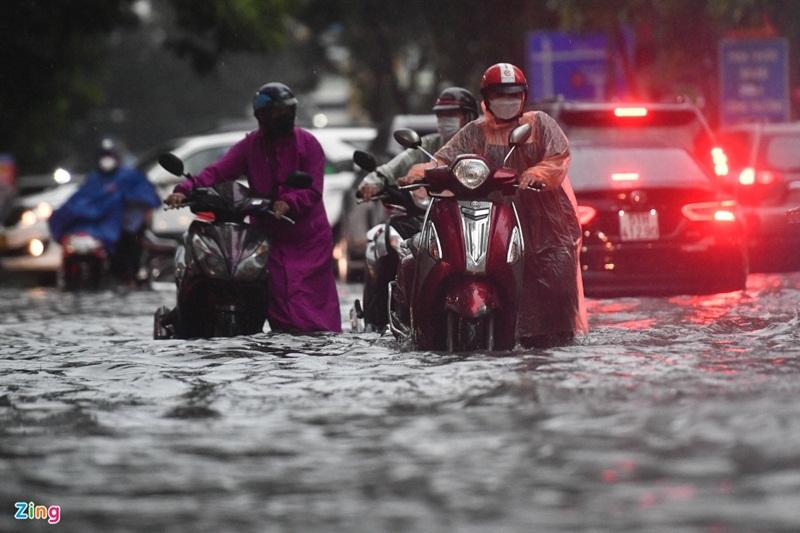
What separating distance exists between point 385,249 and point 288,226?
74 cm

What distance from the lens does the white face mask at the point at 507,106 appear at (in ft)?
36.6

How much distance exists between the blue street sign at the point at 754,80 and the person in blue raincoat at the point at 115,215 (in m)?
14.1

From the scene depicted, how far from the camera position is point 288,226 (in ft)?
40.5

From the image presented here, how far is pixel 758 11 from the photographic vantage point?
114 ft

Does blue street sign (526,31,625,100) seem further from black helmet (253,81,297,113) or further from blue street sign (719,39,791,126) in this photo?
black helmet (253,81,297,113)

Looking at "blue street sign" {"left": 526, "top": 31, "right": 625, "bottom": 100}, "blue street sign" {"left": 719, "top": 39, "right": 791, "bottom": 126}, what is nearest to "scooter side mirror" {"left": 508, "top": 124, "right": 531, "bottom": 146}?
"blue street sign" {"left": 719, "top": 39, "right": 791, "bottom": 126}

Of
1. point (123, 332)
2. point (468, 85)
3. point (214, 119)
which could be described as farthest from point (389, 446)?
point (214, 119)

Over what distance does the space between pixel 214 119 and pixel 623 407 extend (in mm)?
100244

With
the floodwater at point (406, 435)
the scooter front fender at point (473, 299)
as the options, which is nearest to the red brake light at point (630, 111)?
the floodwater at point (406, 435)

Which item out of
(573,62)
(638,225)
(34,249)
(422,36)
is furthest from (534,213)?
(422,36)

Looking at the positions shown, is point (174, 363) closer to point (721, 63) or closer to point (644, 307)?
point (644, 307)

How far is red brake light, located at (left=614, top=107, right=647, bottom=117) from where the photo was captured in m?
16.4

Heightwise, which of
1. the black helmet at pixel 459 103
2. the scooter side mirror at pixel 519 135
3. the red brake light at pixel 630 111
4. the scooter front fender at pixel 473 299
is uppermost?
the red brake light at pixel 630 111

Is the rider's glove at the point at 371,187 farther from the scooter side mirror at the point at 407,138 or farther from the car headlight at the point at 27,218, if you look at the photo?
the car headlight at the point at 27,218
